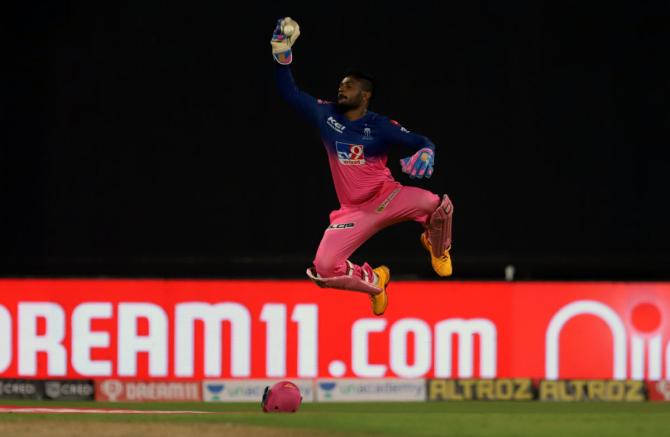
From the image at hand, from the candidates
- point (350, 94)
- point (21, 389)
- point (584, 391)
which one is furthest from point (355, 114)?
point (21, 389)

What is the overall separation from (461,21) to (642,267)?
264 cm

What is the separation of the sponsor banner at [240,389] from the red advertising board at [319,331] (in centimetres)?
6

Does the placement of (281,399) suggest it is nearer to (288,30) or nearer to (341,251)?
(341,251)

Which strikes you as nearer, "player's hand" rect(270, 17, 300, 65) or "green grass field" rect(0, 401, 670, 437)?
"green grass field" rect(0, 401, 670, 437)

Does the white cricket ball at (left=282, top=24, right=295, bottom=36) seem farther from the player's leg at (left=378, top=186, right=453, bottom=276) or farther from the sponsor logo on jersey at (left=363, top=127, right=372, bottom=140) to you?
the player's leg at (left=378, top=186, right=453, bottom=276)

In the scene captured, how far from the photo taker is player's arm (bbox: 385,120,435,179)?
744cm

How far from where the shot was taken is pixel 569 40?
1176 cm

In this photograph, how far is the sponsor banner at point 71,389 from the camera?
35.2ft

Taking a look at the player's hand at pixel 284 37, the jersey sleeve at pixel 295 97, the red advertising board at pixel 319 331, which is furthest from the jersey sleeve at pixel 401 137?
the red advertising board at pixel 319 331

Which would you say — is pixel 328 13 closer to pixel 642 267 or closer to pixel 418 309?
pixel 418 309

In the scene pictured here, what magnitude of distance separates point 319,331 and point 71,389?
6.59 feet

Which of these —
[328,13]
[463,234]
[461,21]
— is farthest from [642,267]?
[328,13]

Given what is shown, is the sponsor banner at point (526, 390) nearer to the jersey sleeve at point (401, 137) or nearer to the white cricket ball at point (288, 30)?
the jersey sleeve at point (401, 137)

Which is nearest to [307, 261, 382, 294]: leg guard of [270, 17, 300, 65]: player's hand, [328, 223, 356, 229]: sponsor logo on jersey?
[328, 223, 356, 229]: sponsor logo on jersey
